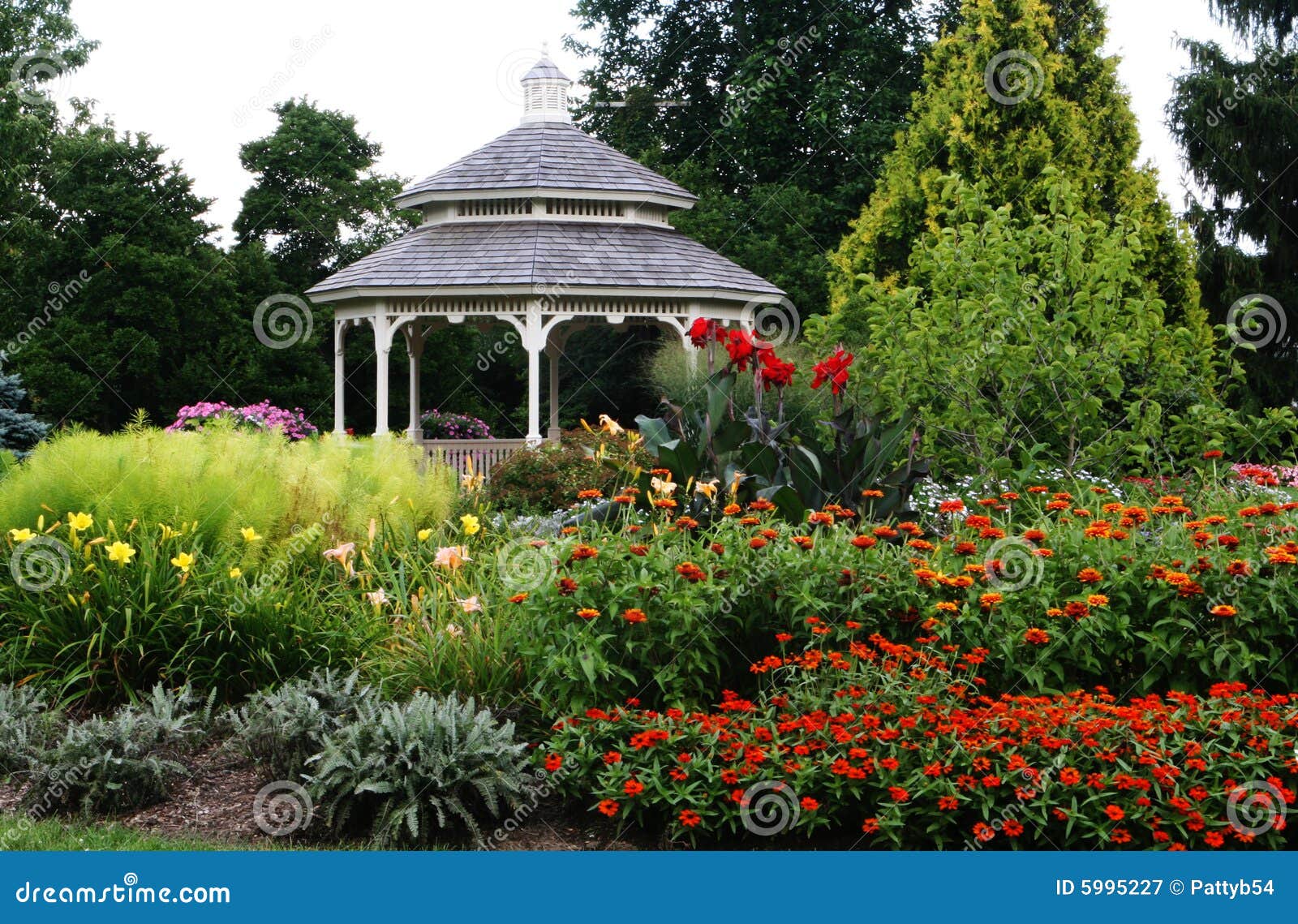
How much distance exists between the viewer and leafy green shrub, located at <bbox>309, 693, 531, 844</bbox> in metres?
4.72

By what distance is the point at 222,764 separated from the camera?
18.1 ft

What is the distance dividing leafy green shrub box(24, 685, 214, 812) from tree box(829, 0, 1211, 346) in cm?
936

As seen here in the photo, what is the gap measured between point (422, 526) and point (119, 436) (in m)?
2.23

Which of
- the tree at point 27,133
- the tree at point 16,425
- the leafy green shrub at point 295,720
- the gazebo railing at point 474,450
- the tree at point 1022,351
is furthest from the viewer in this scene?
the tree at point 27,133

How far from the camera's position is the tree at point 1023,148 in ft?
47.2

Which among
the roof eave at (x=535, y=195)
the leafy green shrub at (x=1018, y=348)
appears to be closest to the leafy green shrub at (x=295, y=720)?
the leafy green shrub at (x=1018, y=348)

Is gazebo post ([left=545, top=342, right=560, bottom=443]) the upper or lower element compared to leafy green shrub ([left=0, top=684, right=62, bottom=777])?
upper

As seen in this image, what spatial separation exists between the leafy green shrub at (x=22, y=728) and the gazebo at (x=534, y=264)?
8.96m

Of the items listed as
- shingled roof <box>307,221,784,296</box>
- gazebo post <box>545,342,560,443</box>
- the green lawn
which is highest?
shingled roof <box>307,221,784,296</box>

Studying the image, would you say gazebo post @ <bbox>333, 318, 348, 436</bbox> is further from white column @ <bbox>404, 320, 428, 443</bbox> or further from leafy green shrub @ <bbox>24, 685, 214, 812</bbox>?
leafy green shrub @ <bbox>24, 685, 214, 812</bbox>

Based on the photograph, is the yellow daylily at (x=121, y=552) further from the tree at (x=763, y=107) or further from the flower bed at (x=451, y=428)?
the tree at (x=763, y=107)

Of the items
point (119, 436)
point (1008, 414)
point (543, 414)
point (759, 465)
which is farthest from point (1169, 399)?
point (543, 414)

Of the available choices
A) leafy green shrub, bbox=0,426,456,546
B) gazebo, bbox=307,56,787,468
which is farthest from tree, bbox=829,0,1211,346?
leafy green shrub, bbox=0,426,456,546

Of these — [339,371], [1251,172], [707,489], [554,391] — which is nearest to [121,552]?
[707,489]
